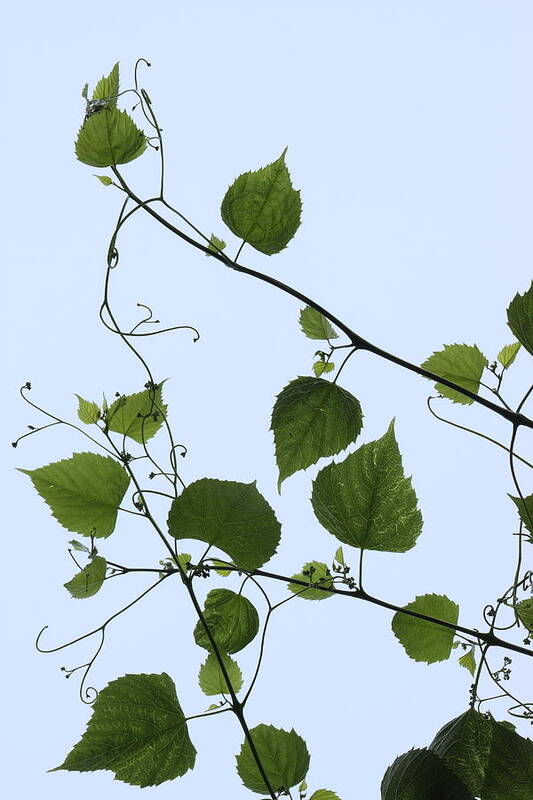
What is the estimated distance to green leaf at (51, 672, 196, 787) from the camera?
0.97 feet

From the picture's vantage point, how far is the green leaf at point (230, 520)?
300mm

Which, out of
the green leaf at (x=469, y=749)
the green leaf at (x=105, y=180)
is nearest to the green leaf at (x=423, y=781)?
the green leaf at (x=469, y=749)

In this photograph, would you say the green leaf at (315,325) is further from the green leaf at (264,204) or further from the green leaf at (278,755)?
the green leaf at (278,755)

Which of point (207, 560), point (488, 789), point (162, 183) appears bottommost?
point (488, 789)

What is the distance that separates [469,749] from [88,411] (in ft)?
0.64

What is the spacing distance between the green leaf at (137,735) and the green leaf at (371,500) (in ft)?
0.29

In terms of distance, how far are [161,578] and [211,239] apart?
0.42 feet

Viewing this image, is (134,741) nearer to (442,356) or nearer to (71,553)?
(71,553)

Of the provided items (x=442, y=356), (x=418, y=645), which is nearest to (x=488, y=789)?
(x=418, y=645)

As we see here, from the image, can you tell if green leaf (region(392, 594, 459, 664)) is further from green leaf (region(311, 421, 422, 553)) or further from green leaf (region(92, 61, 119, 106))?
green leaf (region(92, 61, 119, 106))

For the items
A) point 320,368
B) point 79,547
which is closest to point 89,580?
point 79,547

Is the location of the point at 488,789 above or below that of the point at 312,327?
below

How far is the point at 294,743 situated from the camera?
0.33m

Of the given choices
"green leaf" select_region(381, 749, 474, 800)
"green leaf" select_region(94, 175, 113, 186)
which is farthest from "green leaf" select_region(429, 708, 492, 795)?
"green leaf" select_region(94, 175, 113, 186)
